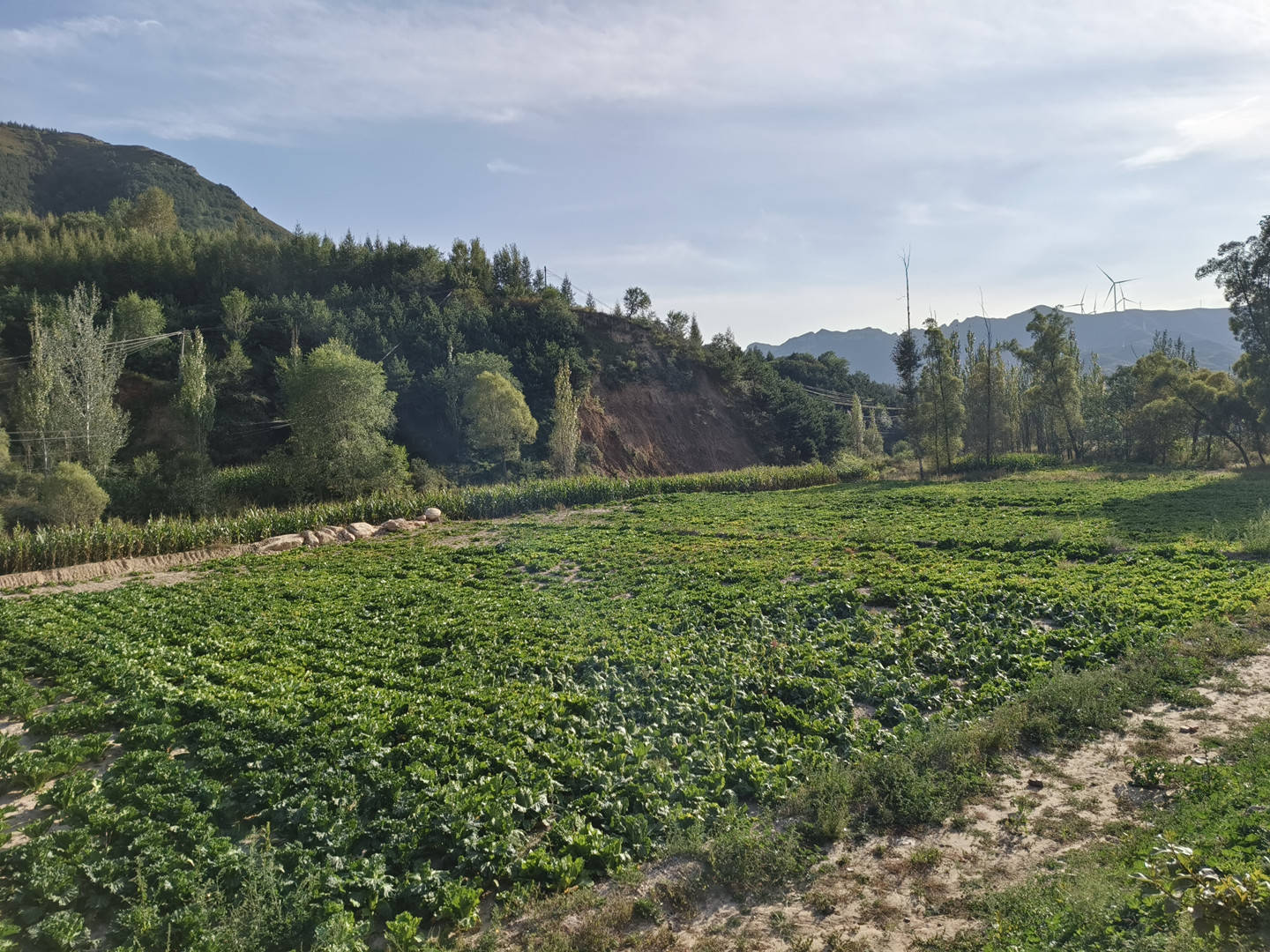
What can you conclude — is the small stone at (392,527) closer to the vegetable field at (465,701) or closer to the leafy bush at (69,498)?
the vegetable field at (465,701)

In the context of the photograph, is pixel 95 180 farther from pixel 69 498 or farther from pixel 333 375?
pixel 69 498

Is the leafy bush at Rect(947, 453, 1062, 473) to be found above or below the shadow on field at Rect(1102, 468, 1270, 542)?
above

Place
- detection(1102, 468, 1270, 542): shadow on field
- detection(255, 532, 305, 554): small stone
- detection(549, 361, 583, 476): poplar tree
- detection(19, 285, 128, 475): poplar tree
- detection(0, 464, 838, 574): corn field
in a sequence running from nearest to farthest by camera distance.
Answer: detection(0, 464, 838, 574): corn field < detection(1102, 468, 1270, 542): shadow on field < detection(255, 532, 305, 554): small stone < detection(19, 285, 128, 475): poplar tree < detection(549, 361, 583, 476): poplar tree

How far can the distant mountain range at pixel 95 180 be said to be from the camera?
84.9m

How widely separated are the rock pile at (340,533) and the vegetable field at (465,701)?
11.4ft

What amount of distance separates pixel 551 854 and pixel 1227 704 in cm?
857

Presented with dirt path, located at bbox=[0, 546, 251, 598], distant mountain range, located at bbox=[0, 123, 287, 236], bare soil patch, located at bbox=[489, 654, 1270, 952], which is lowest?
bare soil patch, located at bbox=[489, 654, 1270, 952]

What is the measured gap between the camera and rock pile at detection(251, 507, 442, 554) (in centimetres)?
2228

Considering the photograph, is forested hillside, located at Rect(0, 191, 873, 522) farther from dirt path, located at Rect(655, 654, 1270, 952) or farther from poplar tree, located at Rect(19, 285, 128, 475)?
dirt path, located at Rect(655, 654, 1270, 952)

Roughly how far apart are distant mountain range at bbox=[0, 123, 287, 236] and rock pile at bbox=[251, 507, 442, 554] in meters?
75.8

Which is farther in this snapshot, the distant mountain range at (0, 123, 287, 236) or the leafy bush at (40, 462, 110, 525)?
the distant mountain range at (0, 123, 287, 236)

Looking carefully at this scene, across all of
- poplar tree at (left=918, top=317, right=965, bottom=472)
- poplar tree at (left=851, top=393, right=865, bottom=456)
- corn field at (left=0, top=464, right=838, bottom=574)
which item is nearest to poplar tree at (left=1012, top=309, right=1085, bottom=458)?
poplar tree at (left=918, top=317, right=965, bottom=472)

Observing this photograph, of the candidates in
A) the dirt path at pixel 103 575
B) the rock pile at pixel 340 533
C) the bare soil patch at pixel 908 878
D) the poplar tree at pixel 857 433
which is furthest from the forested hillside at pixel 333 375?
the bare soil patch at pixel 908 878

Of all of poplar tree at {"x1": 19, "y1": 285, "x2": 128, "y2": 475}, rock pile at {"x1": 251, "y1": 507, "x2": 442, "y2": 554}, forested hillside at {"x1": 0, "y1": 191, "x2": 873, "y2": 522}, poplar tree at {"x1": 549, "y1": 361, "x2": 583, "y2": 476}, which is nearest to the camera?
rock pile at {"x1": 251, "y1": 507, "x2": 442, "y2": 554}
